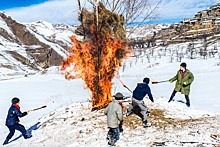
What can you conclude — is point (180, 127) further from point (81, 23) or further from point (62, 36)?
point (62, 36)

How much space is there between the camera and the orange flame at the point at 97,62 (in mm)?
9781

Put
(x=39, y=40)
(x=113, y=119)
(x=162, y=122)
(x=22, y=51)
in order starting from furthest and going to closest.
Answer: (x=39, y=40), (x=22, y=51), (x=162, y=122), (x=113, y=119)

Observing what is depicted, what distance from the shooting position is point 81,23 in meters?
9.80

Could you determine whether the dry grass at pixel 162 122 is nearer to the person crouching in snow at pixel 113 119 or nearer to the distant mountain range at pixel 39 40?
the person crouching in snow at pixel 113 119

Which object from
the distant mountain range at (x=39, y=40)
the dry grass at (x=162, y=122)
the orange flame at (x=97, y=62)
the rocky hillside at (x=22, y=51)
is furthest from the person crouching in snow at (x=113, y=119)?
the distant mountain range at (x=39, y=40)

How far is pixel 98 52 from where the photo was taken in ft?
32.3

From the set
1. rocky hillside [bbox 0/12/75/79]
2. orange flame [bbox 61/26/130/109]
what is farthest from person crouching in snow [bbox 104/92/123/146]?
rocky hillside [bbox 0/12/75/79]

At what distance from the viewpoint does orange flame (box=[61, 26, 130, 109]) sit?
9.78 meters

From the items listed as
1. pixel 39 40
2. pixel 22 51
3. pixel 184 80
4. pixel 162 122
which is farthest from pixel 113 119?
pixel 39 40

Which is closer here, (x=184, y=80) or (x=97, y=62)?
(x=97, y=62)

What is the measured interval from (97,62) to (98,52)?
38 centimetres

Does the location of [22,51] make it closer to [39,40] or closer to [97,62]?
[39,40]

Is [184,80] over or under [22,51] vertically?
under

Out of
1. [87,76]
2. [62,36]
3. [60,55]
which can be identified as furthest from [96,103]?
[62,36]
